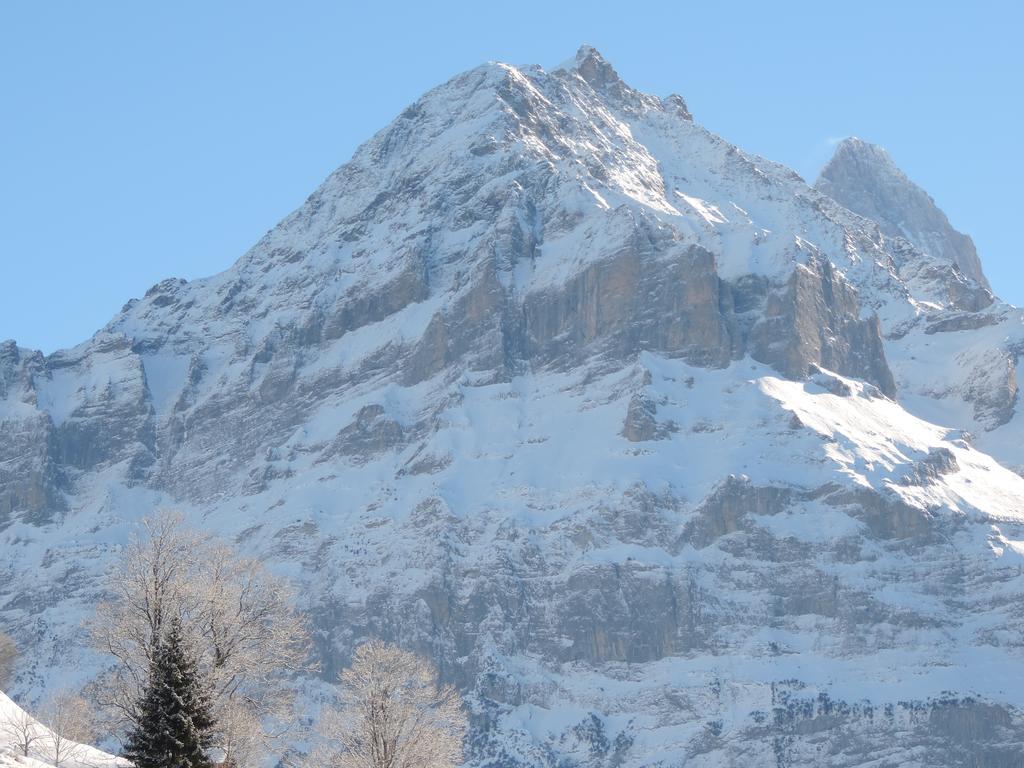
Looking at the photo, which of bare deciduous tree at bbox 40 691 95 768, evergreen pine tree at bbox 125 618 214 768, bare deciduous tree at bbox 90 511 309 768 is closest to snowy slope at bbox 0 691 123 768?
bare deciduous tree at bbox 40 691 95 768

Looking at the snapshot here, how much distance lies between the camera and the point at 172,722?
7088 cm

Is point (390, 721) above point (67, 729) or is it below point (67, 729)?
above

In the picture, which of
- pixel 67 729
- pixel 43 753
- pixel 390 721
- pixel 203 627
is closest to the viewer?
pixel 203 627

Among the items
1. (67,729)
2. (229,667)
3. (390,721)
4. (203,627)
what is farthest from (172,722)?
(67,729)

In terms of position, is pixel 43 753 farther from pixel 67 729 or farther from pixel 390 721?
pixel 390 721

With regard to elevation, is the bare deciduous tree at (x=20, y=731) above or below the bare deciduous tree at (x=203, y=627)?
below

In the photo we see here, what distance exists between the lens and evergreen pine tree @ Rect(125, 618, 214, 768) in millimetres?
70500

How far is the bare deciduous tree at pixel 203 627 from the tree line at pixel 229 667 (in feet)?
0.20

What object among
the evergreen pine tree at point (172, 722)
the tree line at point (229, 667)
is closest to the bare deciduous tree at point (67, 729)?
the tree line at point (229, 667)

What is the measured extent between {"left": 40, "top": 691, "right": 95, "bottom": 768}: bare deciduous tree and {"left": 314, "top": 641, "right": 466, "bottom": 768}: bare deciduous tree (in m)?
10.8

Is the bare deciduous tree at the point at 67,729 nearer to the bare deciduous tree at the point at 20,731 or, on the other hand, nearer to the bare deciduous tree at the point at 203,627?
the bare deciduous tree at the point at 20,731

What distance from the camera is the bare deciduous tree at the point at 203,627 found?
80938 mm

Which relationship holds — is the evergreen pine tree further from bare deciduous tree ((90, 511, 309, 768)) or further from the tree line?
bare deciduous tree ((90, 511, 309, 768))

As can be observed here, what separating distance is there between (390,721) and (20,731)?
50.9 ft
